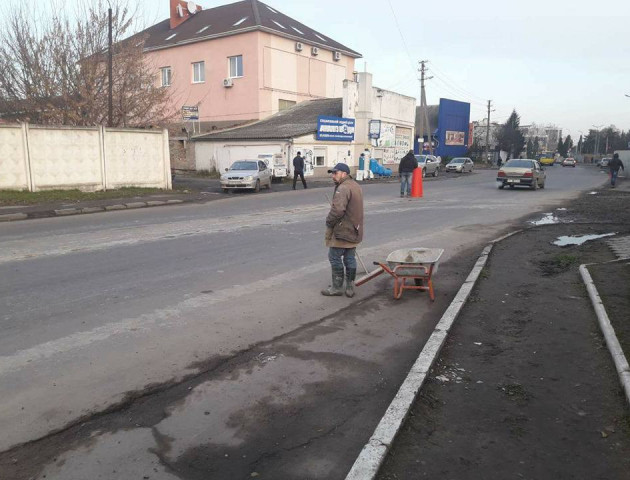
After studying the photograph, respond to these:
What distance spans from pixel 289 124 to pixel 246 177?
12.9 metres

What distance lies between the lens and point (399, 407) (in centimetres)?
363

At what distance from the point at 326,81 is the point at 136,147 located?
26210 mm

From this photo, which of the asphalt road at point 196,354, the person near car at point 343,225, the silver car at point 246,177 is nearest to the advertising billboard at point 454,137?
the silver car at point 246,177

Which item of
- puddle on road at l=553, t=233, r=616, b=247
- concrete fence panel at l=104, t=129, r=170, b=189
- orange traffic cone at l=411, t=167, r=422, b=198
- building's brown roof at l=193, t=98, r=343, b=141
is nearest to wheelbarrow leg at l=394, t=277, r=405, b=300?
puddle on road at l=553, t=233, r=616, b=247

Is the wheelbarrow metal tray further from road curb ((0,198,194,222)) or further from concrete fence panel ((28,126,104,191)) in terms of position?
concrete fence panel ((28,126,104,191))

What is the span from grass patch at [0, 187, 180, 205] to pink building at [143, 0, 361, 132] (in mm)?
18596

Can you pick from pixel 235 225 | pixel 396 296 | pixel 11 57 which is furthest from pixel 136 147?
pixel 396 296

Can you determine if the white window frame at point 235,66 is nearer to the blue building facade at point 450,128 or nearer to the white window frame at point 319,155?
the white window frame at point 319,155

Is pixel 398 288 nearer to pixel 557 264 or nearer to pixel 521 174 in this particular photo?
pixel 557 264

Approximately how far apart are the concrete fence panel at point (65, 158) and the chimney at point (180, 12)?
31183 mm

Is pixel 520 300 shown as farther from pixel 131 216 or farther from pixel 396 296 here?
pixel 131 216

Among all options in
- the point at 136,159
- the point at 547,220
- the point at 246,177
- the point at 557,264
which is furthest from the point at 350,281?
the point at 246,177

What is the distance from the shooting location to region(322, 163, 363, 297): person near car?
6.49m

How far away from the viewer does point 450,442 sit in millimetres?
3305
